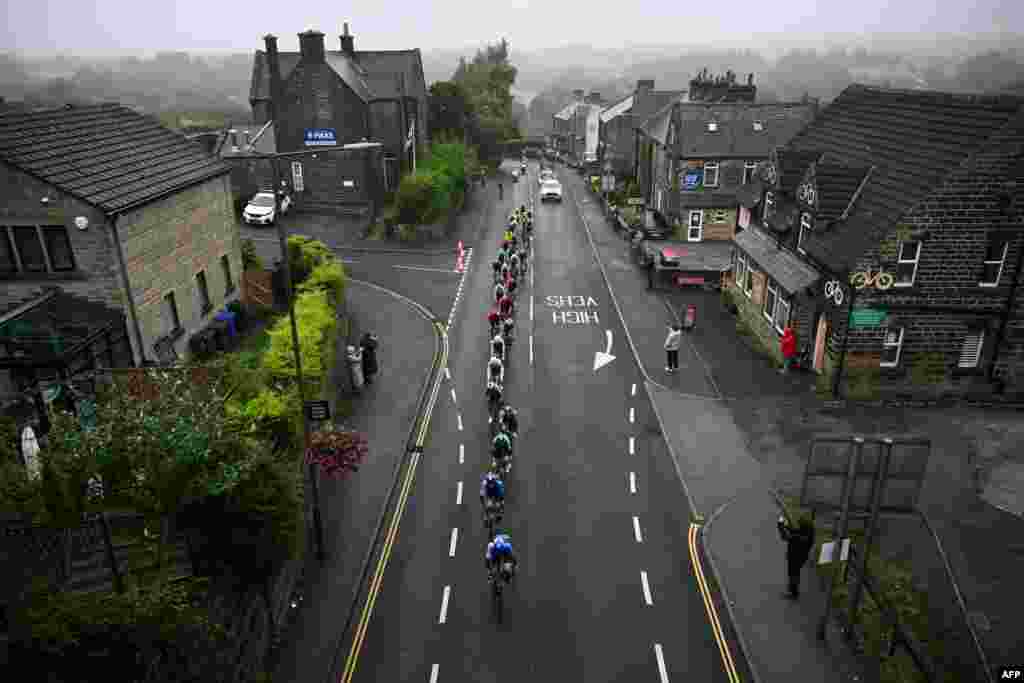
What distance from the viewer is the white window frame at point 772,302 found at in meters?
28.6

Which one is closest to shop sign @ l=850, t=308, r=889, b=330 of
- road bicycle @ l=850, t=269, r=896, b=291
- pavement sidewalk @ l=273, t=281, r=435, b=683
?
road bicycle @ l=850, t=269, r=896, b=291

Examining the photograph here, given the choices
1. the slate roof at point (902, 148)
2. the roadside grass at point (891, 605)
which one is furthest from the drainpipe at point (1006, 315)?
the roadside grass at point (891, 605)

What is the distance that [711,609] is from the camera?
49.3 feet

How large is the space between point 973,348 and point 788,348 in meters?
6.15

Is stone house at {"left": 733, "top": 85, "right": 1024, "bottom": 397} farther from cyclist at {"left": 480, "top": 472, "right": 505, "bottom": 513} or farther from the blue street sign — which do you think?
the blue street sign

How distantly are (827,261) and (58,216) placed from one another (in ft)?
82.2

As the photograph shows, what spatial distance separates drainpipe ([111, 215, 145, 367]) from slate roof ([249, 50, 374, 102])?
29841mm

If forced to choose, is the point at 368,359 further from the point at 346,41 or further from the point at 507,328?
the point at 346,41

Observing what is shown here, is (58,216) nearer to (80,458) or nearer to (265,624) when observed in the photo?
(80,458)

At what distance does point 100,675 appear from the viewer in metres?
10.1

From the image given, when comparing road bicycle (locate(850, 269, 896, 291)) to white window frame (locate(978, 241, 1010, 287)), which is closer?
white window frame (locate(978, 241, 1010, 287))

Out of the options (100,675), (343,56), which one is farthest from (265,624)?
(343,56)

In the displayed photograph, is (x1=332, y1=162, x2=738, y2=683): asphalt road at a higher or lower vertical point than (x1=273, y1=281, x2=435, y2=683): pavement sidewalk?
lower

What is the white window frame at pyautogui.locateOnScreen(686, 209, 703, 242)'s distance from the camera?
45.7 meters
